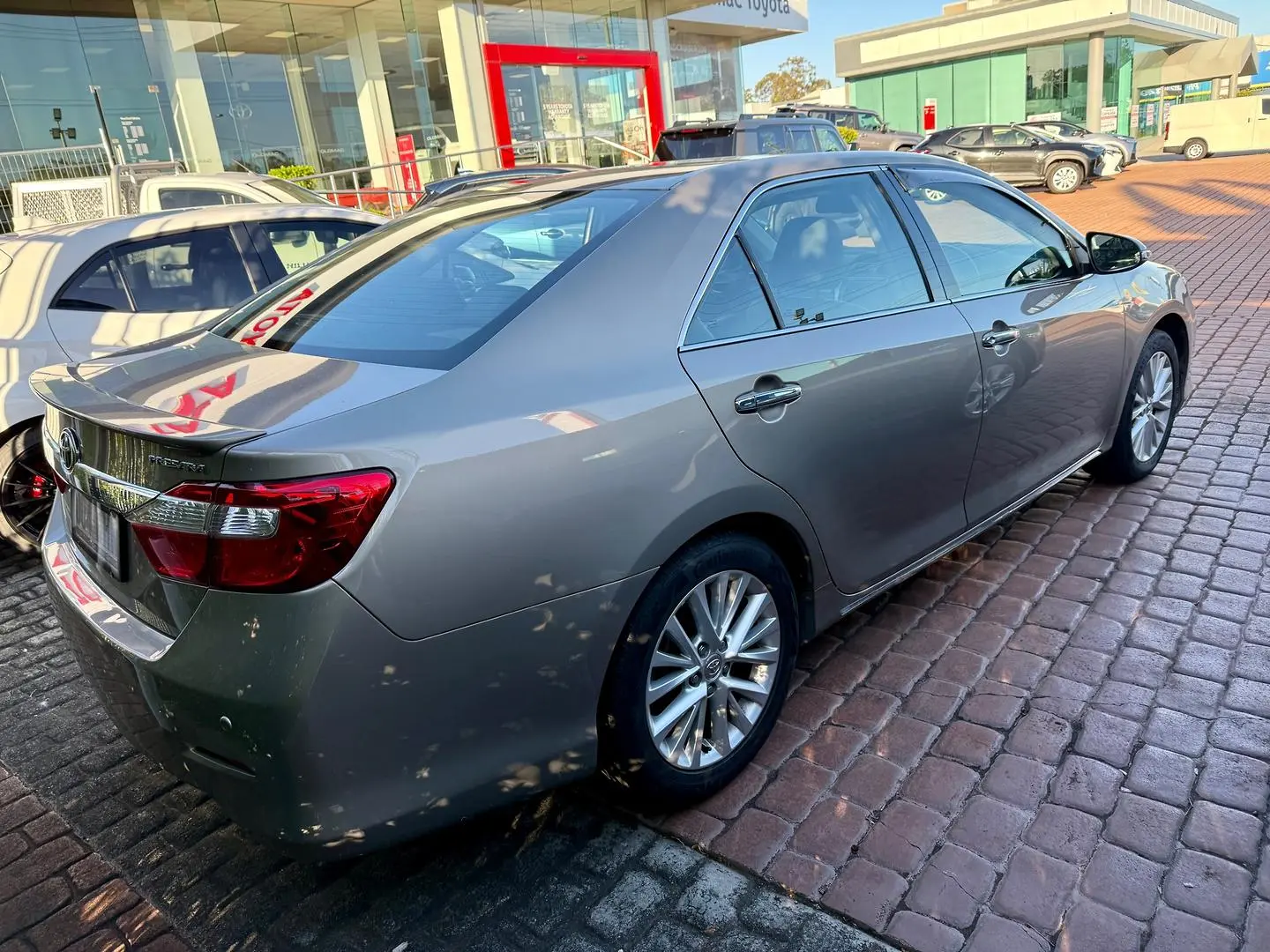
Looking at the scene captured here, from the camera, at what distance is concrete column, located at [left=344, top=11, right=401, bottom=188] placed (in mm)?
18797

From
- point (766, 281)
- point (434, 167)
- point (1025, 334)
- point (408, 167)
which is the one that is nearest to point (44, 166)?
point (408, 167)

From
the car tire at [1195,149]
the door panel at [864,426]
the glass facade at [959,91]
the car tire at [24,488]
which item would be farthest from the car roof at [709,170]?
the glass facade at [959,91]

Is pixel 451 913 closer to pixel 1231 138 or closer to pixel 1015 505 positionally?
pixel 1015 505

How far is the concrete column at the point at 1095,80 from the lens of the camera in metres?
36.9

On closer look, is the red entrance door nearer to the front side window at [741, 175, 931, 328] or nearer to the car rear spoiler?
the front side window at [741, 175, 931, 328]

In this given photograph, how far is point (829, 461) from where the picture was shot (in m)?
2.78

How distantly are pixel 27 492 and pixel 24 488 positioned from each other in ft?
0.08

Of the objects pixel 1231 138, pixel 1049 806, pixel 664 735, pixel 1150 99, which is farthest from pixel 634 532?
pixel 1150 99

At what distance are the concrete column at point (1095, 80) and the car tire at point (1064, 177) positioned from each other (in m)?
19.2

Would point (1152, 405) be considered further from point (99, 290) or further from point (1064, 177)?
point (1064, 177)

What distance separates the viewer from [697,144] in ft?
42.1

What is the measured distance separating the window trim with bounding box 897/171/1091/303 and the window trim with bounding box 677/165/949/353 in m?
0.04

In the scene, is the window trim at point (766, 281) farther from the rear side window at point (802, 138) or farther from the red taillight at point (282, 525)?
the rear side window at point (802, 138)

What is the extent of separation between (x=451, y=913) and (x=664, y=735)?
2.25ft
